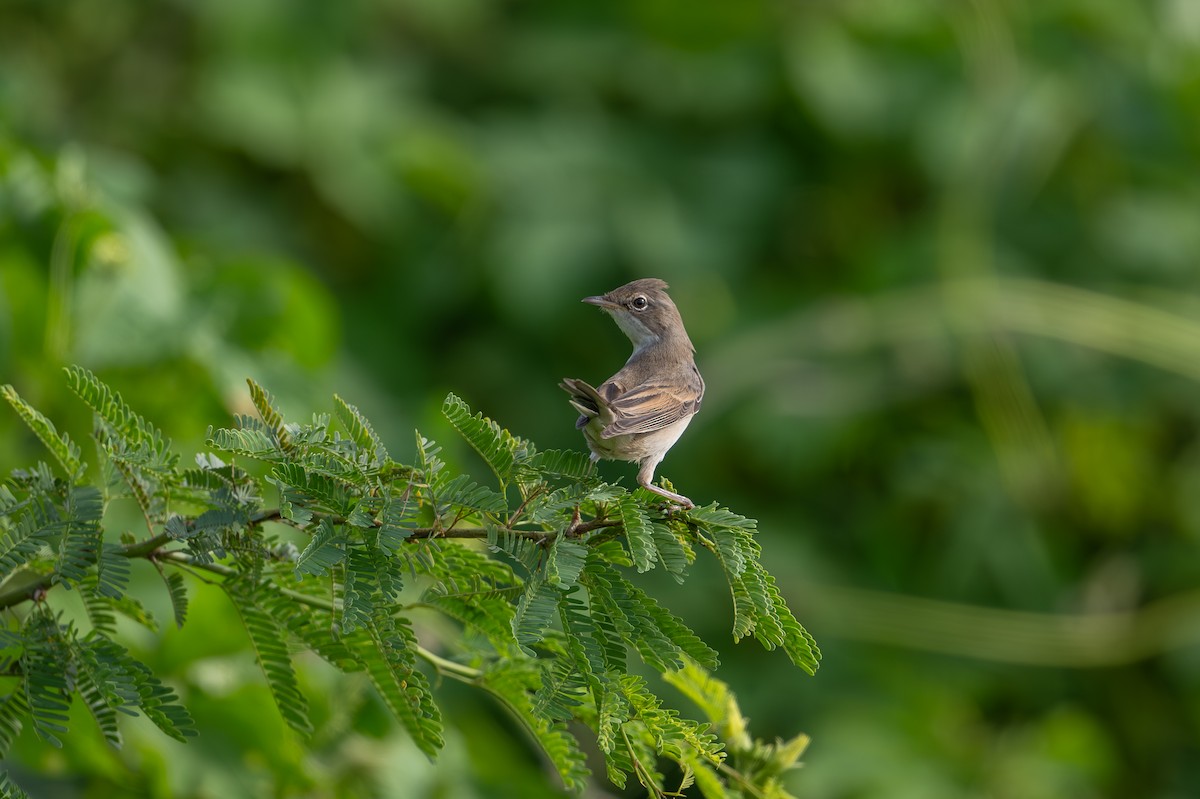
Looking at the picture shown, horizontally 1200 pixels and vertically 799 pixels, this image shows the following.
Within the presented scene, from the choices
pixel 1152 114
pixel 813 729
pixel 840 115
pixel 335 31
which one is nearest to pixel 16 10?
pixel 335 31

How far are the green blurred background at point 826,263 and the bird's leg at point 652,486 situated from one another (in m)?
2.51

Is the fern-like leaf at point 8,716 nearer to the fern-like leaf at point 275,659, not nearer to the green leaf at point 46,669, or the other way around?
the green leaf at point 46,669

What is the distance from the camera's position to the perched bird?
266 centimetres

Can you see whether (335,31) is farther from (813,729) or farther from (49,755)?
(49,755)

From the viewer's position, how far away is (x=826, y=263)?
24.6ft

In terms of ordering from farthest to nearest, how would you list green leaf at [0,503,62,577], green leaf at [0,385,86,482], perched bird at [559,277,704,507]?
1. perched bird at [559,277,704,507]
2. green leaf at [0,385,86,482]
3. green leaf at [0,503,62,577]

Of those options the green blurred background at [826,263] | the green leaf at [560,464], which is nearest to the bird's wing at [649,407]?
the green leaf at [560,464]

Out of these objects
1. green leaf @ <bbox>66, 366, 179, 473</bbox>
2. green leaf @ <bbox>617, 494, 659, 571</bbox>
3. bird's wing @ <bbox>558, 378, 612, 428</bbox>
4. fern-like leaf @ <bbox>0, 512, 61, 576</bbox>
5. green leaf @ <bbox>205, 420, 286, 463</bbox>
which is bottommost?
fern-like leaf @ <bbox>0, 512, 61, 576</bbox>

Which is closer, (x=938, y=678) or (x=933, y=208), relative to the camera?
(x=938, y=678)

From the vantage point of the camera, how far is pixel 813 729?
594cm

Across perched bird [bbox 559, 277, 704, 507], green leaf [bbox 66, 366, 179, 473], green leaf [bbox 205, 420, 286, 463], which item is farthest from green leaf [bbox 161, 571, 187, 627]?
perched bird [bbox 559, 277, 704, 507]

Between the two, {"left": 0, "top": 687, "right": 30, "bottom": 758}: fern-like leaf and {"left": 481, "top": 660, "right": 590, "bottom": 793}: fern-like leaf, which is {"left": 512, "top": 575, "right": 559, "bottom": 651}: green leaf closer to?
{"left": 481, "top": 660, "right": 590, "bottom": 793}: fern-like leaf

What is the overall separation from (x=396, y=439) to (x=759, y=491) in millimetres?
2029

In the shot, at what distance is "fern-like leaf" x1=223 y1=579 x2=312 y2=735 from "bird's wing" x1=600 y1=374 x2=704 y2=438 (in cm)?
76
